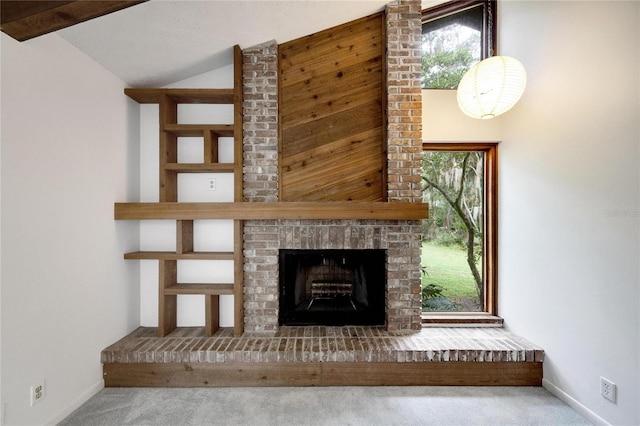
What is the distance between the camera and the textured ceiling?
1924 millimetres

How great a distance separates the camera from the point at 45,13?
148 cm

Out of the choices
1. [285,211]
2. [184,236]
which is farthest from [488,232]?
[184,236]

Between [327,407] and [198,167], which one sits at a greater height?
[198,167]

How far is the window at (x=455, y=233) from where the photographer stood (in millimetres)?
2910

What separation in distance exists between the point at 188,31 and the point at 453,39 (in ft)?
8.25

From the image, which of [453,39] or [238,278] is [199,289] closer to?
[238,278]

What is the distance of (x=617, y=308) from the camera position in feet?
5.72

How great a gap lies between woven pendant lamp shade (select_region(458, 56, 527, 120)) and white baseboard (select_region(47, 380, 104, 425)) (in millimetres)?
3570

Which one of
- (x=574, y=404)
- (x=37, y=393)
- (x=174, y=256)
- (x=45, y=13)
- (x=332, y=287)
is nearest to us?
(x=45, y=13)

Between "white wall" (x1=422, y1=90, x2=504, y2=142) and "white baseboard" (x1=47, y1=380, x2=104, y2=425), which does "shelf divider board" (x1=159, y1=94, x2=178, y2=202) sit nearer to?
"white baseboard" (x1=47, y1=380, x2=104, y2=425)

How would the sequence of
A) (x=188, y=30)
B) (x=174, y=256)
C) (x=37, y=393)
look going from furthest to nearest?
(x=174, y=256) → (x=188, y=30) → (x=37, y=393)

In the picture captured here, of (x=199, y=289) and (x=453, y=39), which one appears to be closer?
(x=199, y=289)

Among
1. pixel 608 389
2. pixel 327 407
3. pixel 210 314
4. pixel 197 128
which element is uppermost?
pixel 197 128

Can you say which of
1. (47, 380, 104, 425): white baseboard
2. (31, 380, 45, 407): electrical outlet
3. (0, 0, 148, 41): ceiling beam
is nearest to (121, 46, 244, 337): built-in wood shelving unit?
(47, 380, 104, 425): white baseboard
